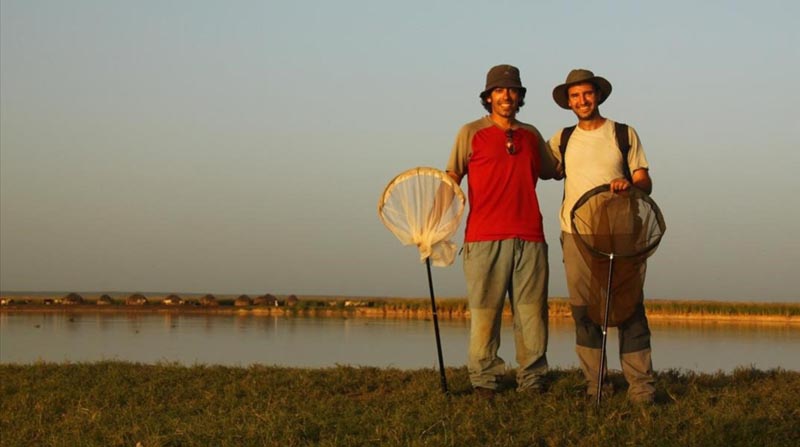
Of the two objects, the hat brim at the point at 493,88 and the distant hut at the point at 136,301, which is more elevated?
the hat brim at the point at 493,88

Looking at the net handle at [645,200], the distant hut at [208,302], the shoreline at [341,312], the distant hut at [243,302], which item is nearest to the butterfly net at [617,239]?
the net handle at [645,200]

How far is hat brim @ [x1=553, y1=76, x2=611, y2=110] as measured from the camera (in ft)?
19.0

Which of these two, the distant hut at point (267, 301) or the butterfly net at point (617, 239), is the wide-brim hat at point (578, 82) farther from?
the distant hut at point (267, 301)

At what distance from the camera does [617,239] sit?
5.74 m

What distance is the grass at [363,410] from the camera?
498 centimetres

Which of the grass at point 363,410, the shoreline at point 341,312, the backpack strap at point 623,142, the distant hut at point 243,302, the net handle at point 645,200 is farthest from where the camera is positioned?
the distant hut at point 243,302

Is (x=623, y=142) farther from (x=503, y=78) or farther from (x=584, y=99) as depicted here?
(x=503, y=78)

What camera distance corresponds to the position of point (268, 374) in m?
7.40

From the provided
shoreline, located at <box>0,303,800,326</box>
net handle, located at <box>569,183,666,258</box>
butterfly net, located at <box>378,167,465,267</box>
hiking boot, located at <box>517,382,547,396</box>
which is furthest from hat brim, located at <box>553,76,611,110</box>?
shoreline, located at <box>0,303,800,326</box>

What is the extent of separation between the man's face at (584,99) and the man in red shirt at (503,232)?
33 centimetres

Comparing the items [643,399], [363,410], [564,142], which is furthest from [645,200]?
[363,410]

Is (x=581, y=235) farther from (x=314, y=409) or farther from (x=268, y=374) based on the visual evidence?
(x=268, y=374)

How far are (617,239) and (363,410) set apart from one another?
192cm

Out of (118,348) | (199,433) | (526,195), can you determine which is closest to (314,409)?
(199,433)
